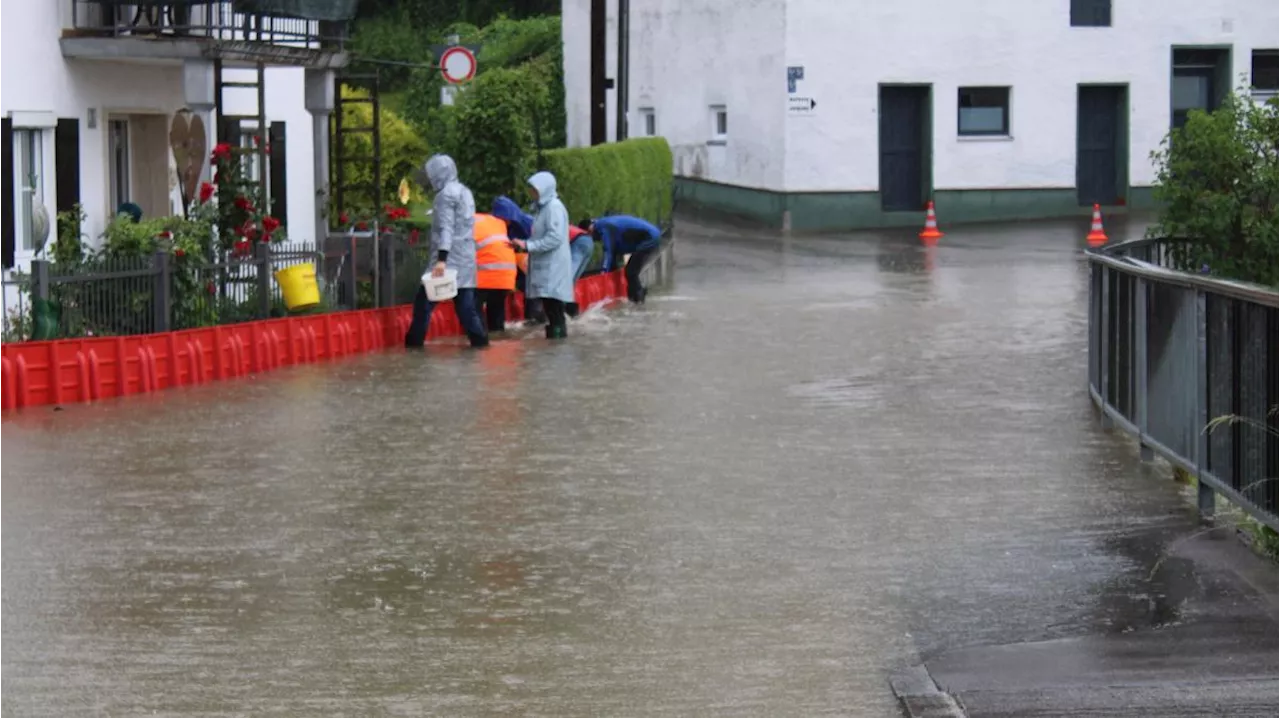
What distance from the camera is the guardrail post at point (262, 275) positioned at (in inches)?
778

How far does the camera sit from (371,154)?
36.1 meters

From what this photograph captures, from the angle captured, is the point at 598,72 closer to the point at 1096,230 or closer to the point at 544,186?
the point at 1096,230

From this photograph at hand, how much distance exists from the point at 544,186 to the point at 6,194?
5.03 metres

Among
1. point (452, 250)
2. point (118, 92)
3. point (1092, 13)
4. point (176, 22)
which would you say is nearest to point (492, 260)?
point (452, 250)

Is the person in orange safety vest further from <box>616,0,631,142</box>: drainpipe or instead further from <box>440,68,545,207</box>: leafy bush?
<box>616,0,631,142</box>: drainpipe

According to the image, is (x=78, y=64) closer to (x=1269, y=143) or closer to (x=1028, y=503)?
(x=1269, y=143)

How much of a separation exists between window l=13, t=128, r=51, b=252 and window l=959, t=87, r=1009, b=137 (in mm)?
21116

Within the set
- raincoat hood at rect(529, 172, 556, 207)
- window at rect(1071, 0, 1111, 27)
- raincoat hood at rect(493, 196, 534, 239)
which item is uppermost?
window at rect(1071, 0, 1111, 27)

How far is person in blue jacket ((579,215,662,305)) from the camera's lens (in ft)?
85.1

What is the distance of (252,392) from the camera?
1712cm

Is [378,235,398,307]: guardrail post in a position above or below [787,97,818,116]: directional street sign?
below

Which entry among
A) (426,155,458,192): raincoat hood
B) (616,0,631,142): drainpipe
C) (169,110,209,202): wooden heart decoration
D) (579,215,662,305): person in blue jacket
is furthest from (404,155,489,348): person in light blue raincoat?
(616,0,631,142): drainpipe

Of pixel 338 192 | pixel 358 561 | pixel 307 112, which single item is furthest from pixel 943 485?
pixel 338 192

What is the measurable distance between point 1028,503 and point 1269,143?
717cm
